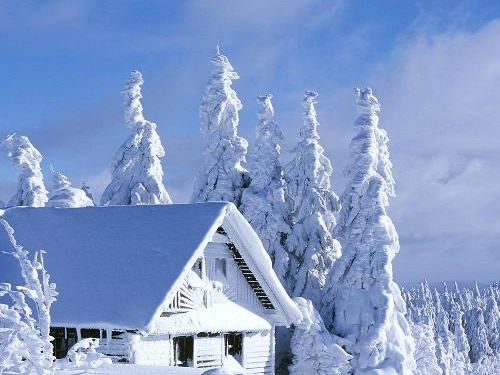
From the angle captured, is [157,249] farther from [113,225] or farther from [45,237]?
[45,237]

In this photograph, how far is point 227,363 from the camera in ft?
85.5

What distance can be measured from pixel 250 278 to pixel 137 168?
1596 centimetres

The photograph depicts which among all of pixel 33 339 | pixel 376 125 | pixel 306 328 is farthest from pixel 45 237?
pixel 376 125

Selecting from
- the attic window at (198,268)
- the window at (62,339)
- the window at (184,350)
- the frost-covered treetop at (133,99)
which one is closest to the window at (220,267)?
the attic window at (198,268)

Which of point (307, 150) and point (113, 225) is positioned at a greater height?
point (307, 150)

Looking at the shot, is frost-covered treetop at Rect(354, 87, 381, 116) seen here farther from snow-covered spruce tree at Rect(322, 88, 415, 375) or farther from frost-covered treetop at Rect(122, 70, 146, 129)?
frost-covered treetop at Rect(122, 70, 146, 129)

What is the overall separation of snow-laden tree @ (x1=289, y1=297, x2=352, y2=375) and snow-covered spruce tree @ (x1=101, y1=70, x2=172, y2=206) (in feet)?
37.7

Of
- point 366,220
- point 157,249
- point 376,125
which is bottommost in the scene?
point 157,249

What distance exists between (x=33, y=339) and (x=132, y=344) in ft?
20.0

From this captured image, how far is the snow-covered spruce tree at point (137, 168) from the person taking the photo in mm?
40156

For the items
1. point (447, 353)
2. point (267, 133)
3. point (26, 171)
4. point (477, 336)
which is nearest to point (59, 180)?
point (26, 171)

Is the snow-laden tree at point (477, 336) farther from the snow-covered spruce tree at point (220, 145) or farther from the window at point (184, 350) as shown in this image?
the window at point (184, 350)

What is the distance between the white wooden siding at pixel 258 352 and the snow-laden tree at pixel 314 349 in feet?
10.0

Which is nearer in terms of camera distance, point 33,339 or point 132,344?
point 33,339
